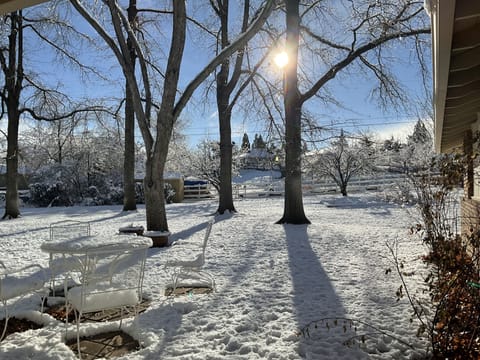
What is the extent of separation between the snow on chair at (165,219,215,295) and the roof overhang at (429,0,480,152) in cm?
294

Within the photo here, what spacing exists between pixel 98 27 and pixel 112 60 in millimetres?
3785

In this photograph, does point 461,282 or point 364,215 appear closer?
point 461,282

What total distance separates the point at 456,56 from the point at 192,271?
3503 millimetres

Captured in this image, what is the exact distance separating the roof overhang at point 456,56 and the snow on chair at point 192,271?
294 cm

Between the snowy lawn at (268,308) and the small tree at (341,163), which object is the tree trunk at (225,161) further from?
the small tree at (341,163)

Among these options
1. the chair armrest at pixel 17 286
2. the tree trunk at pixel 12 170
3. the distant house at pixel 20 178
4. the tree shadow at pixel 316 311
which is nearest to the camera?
the tree shadow at pixel 316 311

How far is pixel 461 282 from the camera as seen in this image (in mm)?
2447

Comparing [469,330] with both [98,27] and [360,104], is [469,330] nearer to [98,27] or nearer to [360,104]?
[98,27]

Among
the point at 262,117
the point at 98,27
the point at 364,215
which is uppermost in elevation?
the point at 98,27

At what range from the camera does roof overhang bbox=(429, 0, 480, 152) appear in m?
1.91

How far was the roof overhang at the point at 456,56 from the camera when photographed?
1911mm

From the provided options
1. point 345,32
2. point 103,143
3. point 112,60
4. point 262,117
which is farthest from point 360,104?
point 103,143

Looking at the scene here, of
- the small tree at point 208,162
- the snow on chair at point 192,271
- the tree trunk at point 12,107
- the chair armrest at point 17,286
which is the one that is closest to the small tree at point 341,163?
the small tree at point 208,162

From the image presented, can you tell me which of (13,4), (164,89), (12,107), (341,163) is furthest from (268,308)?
(341,163)
